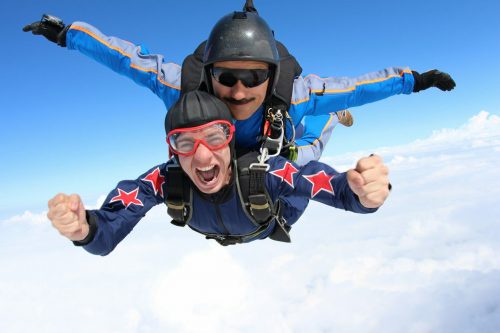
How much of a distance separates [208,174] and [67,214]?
77 cm

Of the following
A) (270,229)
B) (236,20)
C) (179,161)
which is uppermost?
(236,20)

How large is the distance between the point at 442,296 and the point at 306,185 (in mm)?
174673

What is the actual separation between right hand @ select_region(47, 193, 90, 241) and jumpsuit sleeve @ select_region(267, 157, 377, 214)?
3.49 feet

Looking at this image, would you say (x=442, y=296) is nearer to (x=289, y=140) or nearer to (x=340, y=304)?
(x=340, y=304)

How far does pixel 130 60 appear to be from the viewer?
3.03 meters

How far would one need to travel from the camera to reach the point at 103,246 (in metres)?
2.02

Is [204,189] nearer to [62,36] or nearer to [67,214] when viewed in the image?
[67,214]

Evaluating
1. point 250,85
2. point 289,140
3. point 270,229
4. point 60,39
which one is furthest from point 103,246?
point 60,39

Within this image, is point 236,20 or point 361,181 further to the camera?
point 236,20

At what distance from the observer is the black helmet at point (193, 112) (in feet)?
6.39

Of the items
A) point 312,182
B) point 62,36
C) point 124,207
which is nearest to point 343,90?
point 312,182

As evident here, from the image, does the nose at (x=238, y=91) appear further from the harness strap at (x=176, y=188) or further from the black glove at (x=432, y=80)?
the black glove at (x=432, y=80)

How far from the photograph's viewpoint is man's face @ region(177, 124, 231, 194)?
1948 millimetres

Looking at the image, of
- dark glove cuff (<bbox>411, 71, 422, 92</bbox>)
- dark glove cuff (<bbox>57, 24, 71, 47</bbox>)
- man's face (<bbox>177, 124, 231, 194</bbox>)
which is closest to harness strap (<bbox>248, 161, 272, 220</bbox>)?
man's face (<bbox>177, 124, 231, 194</bbox>)
